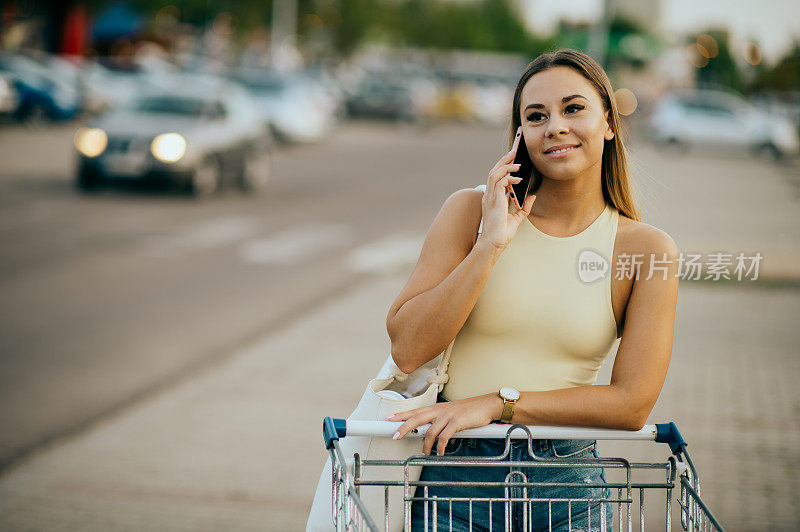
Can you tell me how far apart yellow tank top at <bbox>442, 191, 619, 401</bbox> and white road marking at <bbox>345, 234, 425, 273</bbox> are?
348 inches

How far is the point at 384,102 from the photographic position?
129ft

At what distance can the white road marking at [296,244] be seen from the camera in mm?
11656

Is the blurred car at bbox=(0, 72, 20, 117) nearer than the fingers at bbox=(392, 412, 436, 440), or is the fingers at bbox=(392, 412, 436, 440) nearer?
the fingers at bbox=(392, 412, 436, 440)

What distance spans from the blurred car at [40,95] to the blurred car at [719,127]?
18.7 m

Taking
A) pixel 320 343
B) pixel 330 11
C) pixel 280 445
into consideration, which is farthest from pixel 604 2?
pixel 330 11

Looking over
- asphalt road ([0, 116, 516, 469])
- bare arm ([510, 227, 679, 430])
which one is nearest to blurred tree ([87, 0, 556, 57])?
asphalt road ([0, 116, 516, 469])

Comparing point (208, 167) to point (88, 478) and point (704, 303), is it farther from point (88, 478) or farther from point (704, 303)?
point (88, 478)

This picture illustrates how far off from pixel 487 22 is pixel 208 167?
3343 inches

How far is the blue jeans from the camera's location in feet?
7.59

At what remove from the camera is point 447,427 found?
7.36ft

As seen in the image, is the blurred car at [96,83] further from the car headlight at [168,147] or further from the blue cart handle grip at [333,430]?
the blue cart handle grip at [333,430]

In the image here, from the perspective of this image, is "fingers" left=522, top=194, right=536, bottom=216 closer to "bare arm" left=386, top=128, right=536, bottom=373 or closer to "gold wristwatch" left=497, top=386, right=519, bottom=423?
"bare arm" left=386, top=128, right=536, bottom=373

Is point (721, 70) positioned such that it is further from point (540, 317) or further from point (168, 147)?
point (540, 317)

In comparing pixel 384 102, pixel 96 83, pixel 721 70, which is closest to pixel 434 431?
pixel 721 70
